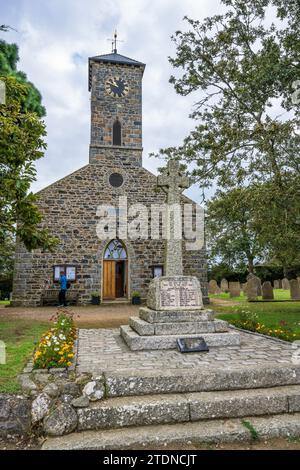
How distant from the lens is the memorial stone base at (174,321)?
6.04m

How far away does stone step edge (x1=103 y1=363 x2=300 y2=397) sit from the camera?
4062mm

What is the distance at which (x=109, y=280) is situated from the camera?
17562 millimetres

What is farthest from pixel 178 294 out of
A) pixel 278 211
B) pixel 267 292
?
pixel 267 292

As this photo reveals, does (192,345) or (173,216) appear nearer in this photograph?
(192,345)

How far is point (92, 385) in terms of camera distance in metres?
3.92

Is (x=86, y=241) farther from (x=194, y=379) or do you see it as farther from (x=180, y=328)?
(x=194, y=379)

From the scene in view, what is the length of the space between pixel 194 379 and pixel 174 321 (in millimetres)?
2299

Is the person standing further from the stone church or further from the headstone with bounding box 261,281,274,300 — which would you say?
the headstone with bounding box 261,281,274,300

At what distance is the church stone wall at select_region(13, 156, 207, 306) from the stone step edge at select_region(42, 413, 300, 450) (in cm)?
1312

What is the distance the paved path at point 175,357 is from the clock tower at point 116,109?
14.0 metres

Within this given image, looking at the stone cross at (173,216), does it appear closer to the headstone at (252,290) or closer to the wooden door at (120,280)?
the wooden door at (120,280)

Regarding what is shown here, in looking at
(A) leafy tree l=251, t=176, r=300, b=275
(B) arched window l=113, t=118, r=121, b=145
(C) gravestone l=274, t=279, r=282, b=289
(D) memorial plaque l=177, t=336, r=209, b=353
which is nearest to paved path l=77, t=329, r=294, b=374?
(D) memorial plaque l=177, t=336, r=209, b=353
